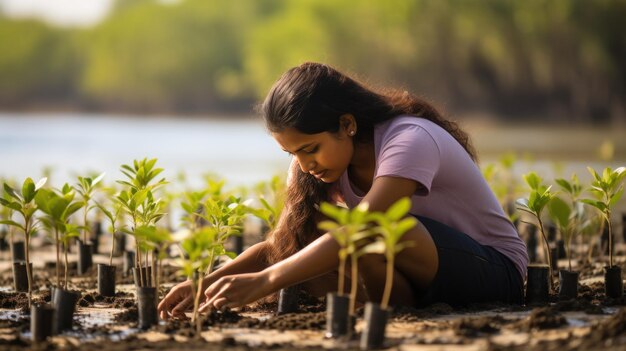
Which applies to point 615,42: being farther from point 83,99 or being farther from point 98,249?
point 83,99

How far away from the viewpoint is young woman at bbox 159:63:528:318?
3.13 meters

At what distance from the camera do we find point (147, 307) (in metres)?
3.06

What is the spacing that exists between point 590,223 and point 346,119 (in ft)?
6.44

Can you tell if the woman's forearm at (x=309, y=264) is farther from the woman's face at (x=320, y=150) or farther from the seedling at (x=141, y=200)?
the seedling at (x=141, y=200)

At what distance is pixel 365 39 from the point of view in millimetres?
40938

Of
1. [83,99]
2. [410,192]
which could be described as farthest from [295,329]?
[83,99]

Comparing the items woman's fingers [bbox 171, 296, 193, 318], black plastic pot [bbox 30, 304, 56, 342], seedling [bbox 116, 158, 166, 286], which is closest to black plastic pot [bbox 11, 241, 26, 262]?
seedling [bbox 116, 158, 166, 286]

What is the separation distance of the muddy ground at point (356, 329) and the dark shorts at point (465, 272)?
0.19 feet

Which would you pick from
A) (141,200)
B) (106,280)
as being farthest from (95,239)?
(141,200)

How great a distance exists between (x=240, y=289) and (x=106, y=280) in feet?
3.74

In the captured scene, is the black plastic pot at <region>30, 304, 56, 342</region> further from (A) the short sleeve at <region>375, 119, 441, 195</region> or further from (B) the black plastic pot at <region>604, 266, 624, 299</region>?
(B) the black plastic pot at <region>604, 266, 624, 299</region>

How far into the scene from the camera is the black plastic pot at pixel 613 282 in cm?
355

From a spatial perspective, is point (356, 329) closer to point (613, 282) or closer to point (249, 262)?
point (249, 262)

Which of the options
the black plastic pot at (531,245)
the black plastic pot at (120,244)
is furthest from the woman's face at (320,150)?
the black plastic pot at (120,244)
